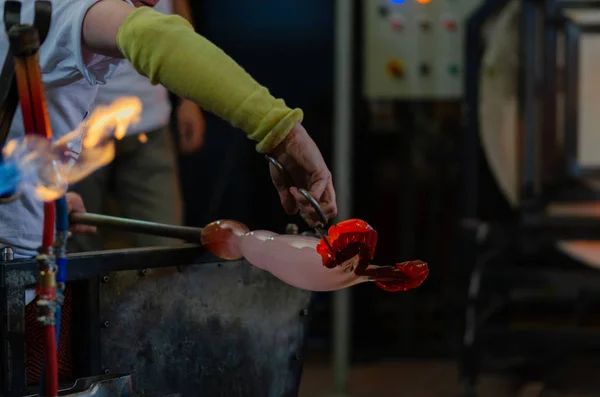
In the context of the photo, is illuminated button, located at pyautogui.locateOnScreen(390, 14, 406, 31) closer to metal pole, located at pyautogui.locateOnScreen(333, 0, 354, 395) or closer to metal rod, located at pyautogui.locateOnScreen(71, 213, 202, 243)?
metal pole, located at pyautogui.locateOnScreen(333, 0, 354, 395)

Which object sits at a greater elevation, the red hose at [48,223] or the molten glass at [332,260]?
the red hose at [48,223]

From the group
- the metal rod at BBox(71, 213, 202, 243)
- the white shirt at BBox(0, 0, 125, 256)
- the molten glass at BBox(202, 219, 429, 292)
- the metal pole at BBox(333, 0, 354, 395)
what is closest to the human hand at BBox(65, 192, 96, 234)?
the metal rod at BBox(71, 213, 202, 243)

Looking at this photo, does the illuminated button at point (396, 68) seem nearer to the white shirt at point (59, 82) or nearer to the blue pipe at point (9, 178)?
the white shirt at point (59, 82)

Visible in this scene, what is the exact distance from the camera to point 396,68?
2766mm

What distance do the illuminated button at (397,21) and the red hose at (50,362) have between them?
2111 millimetres

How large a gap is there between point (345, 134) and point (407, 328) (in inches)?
29.7

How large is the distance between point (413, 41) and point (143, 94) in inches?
42.8

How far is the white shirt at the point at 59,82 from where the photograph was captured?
904 mm

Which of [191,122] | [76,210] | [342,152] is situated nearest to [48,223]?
[76,210]

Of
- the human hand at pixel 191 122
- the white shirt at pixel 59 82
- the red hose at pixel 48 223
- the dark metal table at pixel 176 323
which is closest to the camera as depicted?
the red hose at pixel 48 223

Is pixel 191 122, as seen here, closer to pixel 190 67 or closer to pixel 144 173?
pixel 144 173

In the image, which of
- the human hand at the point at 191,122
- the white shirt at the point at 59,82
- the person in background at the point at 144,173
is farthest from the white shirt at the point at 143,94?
the white shirt at the point at 59,82

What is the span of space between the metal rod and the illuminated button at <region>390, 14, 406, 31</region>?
166cm

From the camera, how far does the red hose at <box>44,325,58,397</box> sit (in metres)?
0.78
